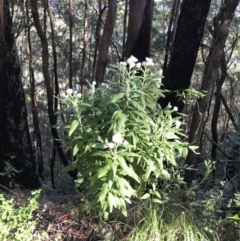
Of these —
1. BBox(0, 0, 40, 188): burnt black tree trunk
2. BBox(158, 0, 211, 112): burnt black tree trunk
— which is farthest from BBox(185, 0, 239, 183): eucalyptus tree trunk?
BBox(0, 0, 40, 188): burnt black tree trunk

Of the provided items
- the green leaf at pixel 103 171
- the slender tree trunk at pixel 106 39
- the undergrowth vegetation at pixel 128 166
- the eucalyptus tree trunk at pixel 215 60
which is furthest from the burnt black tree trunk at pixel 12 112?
the green leaf at pixel 103 171

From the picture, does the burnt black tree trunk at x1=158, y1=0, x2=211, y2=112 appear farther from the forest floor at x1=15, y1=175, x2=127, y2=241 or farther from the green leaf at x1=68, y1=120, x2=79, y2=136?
the green leaf at x1=68, y1=120, x2=79, y2=136

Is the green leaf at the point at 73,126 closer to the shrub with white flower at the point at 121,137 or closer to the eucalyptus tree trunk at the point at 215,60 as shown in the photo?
the shrub with white flower at the point at 121,137

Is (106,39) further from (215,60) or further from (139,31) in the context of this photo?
(215,60)

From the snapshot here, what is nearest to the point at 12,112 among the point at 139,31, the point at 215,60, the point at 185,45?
the point at 139,31

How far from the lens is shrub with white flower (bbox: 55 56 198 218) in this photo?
216 cm

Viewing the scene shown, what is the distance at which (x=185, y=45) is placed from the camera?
4.46 meters

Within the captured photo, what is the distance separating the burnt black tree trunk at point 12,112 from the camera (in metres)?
5.12

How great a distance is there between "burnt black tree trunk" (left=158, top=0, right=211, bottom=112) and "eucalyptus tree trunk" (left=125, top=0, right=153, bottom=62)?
2.91ft

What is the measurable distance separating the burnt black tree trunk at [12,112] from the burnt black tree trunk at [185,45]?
2.23 metres

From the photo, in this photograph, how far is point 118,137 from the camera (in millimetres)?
1977

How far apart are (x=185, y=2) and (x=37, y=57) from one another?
15259mm

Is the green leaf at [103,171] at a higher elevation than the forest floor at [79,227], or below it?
higher

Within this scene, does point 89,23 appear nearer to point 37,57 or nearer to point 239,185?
point 37,57
